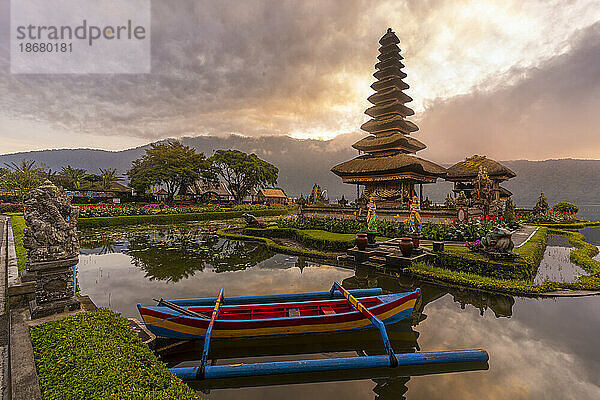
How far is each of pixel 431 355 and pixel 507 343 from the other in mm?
2577

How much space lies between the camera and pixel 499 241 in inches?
414

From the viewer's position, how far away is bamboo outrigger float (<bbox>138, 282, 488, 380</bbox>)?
4.54 m

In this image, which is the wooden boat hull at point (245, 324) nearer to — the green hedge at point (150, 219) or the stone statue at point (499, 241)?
the stone statue at point (499, 241)

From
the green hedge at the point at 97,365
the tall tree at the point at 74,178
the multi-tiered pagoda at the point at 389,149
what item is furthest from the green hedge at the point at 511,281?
the tall tree at the point at 74,178

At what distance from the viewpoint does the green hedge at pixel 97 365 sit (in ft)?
10.3

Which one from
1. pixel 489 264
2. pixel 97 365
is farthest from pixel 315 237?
pixel 97 365

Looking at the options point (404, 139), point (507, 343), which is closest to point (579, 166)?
point (404, 139)

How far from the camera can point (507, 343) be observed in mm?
6062

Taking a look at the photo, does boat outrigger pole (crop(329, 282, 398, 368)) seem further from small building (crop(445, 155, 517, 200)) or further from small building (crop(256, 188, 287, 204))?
small building (crop(256, 188, 287, 204))

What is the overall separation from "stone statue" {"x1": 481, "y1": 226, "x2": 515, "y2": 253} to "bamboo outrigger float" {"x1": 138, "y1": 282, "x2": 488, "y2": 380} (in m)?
6.45

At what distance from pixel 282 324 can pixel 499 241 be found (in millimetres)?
9591

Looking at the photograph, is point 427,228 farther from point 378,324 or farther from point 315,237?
point 378,324

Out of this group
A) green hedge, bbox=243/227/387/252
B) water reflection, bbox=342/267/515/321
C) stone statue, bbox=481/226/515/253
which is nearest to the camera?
water reflection, bbox=342/267/515/321

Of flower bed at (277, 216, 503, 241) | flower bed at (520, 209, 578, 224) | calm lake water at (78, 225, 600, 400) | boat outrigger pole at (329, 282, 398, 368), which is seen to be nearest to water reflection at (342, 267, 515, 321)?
calm lake water at (78, 225, 600, 400)
